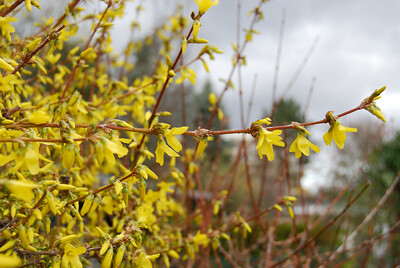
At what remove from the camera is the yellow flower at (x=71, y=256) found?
994 mm

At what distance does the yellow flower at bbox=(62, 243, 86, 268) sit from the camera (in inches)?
39.1

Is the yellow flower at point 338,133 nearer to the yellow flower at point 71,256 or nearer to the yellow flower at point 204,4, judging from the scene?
the yellow flower at point 204,4

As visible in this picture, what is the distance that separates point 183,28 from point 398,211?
517 cm

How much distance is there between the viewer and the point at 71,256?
1.02 m

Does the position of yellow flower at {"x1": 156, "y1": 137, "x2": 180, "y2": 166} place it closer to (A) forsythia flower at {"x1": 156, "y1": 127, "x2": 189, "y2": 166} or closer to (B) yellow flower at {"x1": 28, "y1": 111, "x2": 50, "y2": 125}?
(A) forsythia flower at {"x1": 156, "y1": 127, "x2": 189, "y2": 166}

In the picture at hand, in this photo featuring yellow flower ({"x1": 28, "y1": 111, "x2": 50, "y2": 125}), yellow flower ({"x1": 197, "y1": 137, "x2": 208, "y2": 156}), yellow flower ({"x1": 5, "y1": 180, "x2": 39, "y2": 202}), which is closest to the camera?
yellow flower ({"x1": 5, "y1": 180, "x2": 39, "y2": 202})

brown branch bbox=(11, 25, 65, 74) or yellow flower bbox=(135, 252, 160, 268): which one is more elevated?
brown branch bbox=(11, 25, 65, 74)

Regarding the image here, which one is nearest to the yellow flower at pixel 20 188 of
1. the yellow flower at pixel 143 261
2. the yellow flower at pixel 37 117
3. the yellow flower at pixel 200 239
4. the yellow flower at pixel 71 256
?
the yellow flower at pixel 37 117

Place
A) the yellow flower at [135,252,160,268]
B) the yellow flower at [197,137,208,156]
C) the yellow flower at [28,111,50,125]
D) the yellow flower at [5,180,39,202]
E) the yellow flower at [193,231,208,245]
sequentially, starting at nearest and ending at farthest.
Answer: the yellow flower at [5,180,39,202], the yellow flower at [28,111,50,125], the yellow flower at [197,137,208,156], the yellow flower at [135,252,160,268], the yellow flower at [193,231,208,245]

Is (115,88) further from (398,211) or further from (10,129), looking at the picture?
(398,211)

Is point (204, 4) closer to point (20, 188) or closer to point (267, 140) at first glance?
point (267, 140)

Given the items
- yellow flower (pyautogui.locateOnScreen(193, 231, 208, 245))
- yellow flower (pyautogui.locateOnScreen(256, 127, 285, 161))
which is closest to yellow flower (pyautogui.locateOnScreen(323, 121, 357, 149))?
yellow flower (pyautogui.locateOnScreen(256, 127, 285, 161))

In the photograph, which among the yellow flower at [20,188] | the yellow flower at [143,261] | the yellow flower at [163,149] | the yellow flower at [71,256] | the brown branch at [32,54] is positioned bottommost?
the yellow flower at [143,261]

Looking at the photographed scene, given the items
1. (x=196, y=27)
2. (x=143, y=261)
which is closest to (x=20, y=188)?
(x=143, y=261)
